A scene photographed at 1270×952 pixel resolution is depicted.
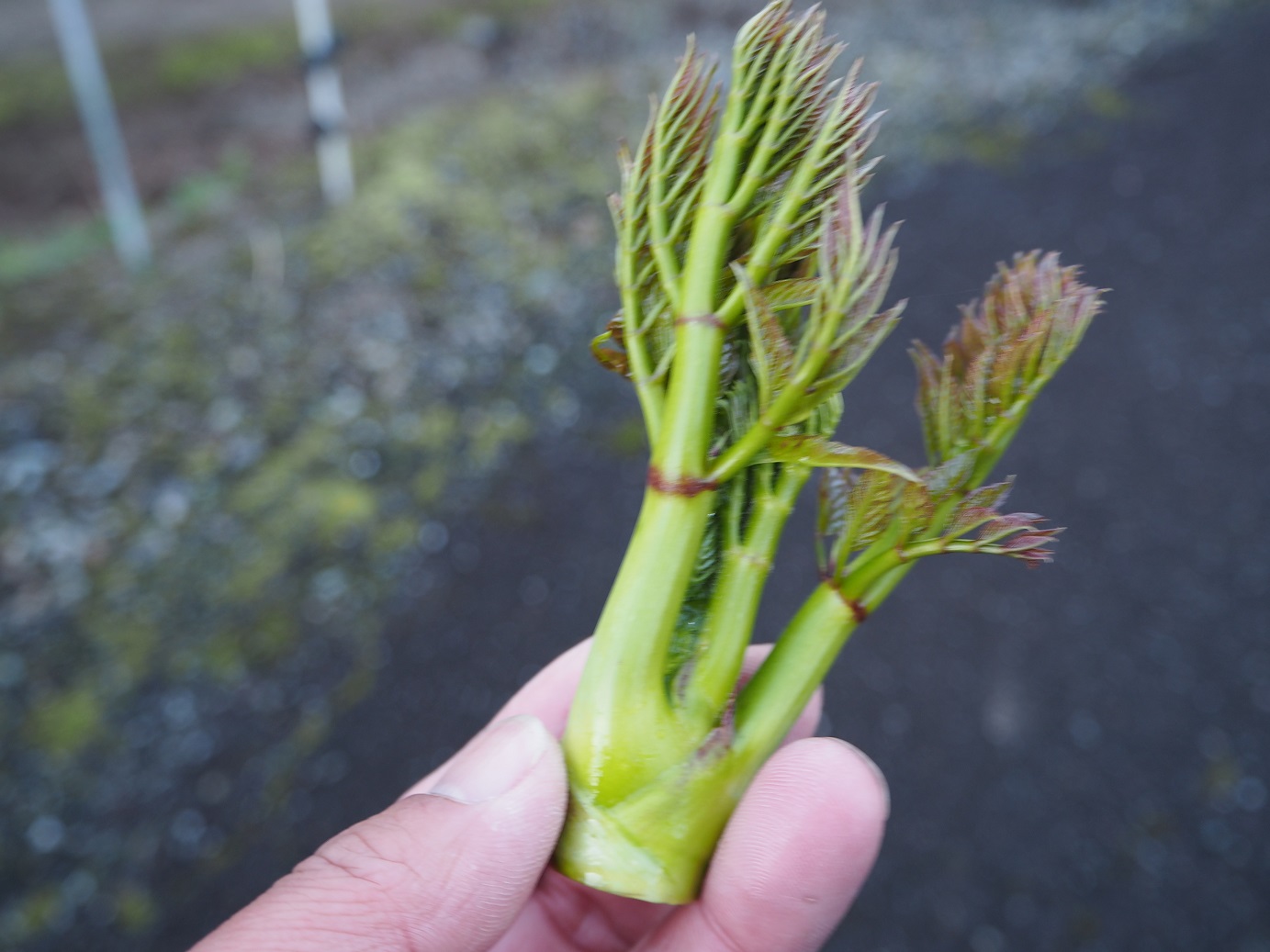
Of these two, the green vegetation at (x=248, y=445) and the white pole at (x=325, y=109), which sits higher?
the white pole at (x=325, y=109)

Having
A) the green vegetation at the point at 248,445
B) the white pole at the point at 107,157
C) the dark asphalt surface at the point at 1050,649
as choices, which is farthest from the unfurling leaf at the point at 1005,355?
the white pole at the point at 107,157

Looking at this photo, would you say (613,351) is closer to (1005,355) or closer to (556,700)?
(1005,355)

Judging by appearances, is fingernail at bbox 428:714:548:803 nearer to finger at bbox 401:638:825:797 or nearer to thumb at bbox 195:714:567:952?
thumb at bbox 195:714:567:952

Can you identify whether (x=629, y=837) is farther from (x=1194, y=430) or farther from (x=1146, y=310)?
(x=1146, y=310)

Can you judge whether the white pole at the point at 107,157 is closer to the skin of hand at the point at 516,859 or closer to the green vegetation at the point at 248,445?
the green vegetation at the point at 248,445

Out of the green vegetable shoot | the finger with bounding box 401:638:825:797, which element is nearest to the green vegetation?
the finger with bounding box 401:638:825:797

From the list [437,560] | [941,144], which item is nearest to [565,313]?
[437,560]
